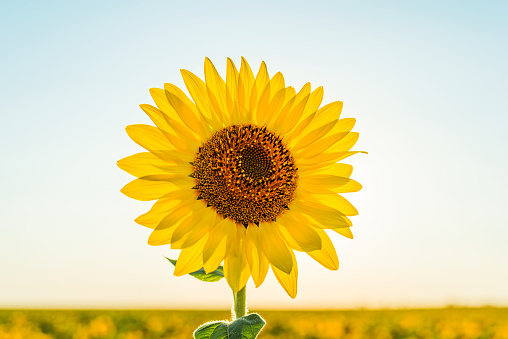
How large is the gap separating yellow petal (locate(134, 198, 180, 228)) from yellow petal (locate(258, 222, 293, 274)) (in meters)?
0.66

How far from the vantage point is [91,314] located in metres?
13.6

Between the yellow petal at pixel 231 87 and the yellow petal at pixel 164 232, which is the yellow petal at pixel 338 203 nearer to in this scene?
the yellow petal at pixel 231 87

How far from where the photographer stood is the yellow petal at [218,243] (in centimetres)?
363

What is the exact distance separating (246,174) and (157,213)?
0.72 meters

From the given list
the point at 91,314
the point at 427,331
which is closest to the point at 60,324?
the point at 91,314

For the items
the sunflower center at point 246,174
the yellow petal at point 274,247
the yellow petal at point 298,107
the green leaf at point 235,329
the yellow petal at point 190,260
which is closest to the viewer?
the green leaf at point 235,329

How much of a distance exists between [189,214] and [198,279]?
50cm

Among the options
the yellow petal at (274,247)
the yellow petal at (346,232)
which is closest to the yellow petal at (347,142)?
the yellow petal at (346,232)

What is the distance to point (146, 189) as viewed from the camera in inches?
145

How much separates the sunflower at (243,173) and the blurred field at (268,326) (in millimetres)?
8406

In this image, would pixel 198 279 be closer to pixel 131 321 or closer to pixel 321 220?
pixel 321 220

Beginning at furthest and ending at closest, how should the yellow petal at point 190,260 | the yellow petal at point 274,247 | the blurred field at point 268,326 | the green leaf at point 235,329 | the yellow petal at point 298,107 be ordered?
1. the blurred field at point 268,326
2. the yellow petal at point 298,107
3. the yellow petal at point 274,247
4. the yellow petal at point 190,260
5. the green leaf at point 235,329

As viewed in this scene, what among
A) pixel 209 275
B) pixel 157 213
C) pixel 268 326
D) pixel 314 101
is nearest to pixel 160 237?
pixel 157 213

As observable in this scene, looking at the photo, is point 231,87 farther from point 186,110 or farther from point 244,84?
point 186,110
